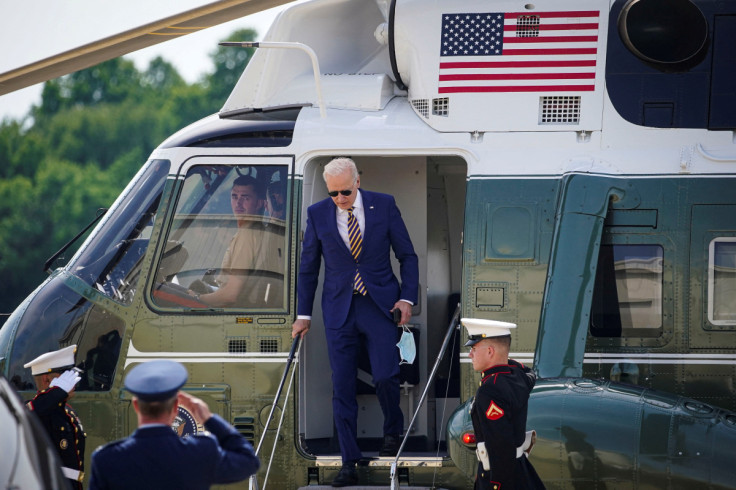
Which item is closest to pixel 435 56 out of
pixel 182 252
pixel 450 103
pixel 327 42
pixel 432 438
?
pixel 450 103

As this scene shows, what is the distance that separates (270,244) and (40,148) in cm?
5640

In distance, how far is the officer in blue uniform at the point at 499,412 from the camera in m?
5.21

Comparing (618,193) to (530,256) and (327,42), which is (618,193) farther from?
(327,42)

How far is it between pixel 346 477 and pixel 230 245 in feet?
5.57

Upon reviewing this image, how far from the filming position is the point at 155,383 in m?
4.07

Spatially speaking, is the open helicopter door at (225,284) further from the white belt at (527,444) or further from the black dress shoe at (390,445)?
the white belt at (527,444)

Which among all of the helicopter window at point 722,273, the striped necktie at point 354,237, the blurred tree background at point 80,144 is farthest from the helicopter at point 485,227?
the blurred tree background at point 80,144

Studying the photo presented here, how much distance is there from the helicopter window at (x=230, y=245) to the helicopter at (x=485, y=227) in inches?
0.6

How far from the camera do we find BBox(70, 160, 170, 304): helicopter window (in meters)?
6.98

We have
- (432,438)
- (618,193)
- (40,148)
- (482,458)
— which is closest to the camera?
(482,458)

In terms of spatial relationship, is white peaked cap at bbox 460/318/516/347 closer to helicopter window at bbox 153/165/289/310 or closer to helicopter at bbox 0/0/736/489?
helicopter at bbox 0/0/736/489

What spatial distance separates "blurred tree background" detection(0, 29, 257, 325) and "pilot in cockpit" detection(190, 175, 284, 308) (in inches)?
1426

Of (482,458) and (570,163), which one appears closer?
(482,458)

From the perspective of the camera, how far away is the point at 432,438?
755 cm
